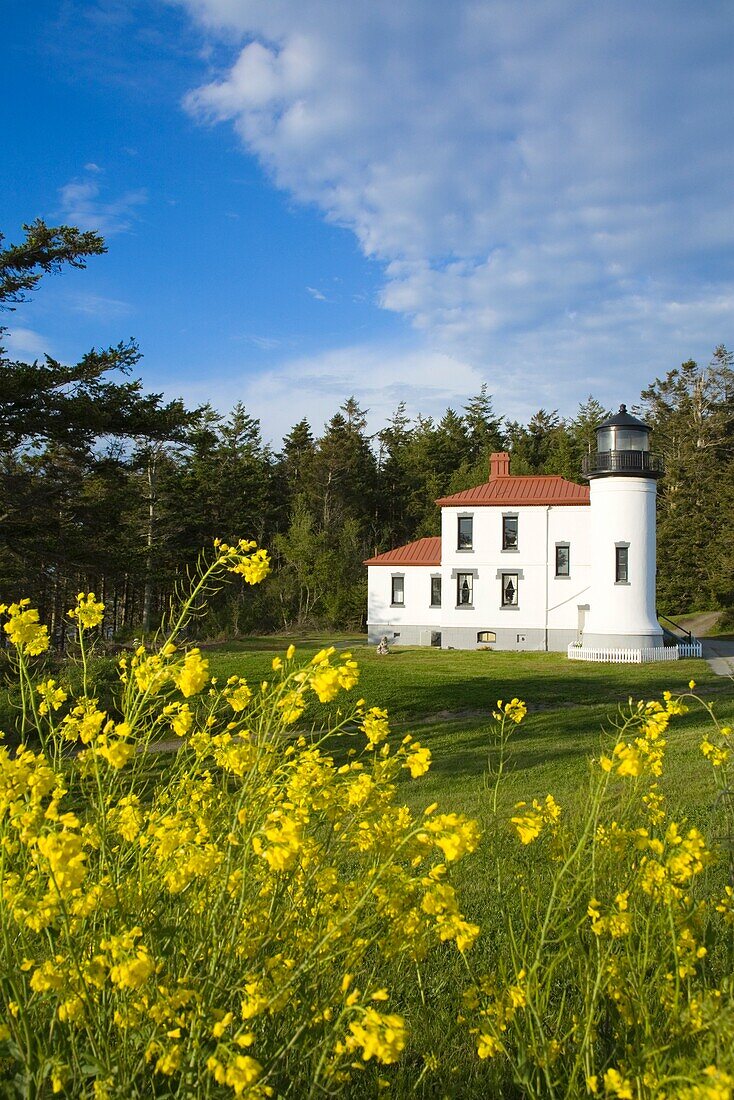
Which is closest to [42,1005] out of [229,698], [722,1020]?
[229,698]

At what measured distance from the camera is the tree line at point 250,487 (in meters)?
11.9

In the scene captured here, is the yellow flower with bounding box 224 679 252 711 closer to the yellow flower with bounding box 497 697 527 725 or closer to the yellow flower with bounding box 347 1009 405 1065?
the yellow flower with bounding box 497 697 527 725

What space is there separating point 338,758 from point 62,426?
6.43 metres

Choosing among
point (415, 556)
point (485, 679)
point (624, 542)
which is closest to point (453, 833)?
point (485, 679)

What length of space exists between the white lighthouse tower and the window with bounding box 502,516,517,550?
3.99 m

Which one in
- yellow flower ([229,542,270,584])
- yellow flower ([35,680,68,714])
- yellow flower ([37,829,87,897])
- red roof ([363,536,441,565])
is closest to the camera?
yellow flower ([37,829,87,897])

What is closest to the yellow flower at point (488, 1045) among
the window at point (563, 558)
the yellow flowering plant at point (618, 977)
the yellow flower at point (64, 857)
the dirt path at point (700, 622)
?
the yellow flowering plant at point (618, 977)

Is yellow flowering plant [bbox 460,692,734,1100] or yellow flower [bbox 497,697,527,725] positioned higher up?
yellow flower [bbox 497,697,527,725]

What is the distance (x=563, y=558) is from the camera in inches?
1119

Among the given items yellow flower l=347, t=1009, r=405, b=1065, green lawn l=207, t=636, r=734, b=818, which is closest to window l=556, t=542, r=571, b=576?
green lawn l=207, t=636, r=734, b=818

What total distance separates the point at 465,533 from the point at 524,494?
2606 millimetres

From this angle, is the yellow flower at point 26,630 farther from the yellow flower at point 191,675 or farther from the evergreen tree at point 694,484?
the evergreen tree at point 694,484

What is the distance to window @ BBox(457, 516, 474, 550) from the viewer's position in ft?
97.0

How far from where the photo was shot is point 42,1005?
2.16 metres
